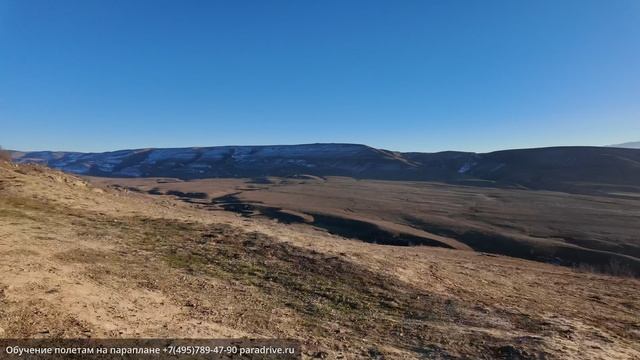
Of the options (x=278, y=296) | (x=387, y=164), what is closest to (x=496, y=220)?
(x=278, y=296)

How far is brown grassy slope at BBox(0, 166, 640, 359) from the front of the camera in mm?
8320

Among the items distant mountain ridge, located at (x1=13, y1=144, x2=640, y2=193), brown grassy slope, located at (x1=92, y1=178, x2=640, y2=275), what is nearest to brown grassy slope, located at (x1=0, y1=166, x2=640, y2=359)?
brown grassy slope, located at (x1=92, y1=178, x2=640, y2=275)

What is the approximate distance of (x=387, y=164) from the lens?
398ft

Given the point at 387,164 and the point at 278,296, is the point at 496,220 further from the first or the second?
the point at 387,164

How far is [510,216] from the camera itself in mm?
47844

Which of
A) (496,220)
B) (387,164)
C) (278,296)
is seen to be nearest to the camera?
(278,296)

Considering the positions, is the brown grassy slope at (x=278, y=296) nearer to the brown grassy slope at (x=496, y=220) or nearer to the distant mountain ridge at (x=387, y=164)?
the brown grassy slope at (x=496, y=220)

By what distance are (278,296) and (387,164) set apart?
112m

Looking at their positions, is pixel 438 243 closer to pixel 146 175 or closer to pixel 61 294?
pixel 61 294

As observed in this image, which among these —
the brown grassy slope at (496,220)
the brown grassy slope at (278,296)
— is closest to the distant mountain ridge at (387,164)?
the brown grassy slope at (496,220)

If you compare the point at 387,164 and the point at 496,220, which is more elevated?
the point at 387,164

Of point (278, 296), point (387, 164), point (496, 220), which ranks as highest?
point (387, 164)

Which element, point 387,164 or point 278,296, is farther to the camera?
point 387,164

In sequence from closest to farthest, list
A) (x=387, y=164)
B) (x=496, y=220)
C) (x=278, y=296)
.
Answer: (x=278, y=296) < (x=496, y=220) < (x=387, y=164)
